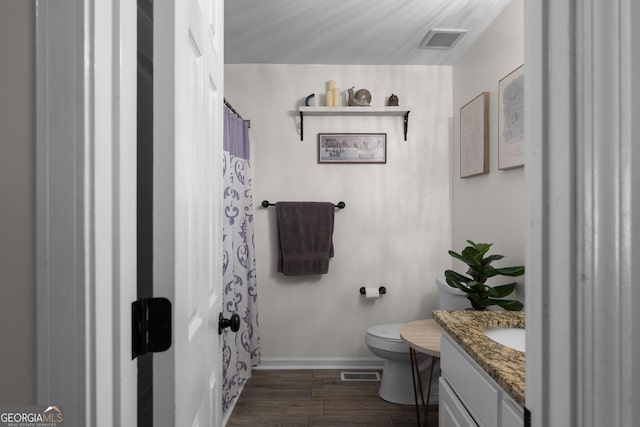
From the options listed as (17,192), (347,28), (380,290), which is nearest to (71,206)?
(17,192)

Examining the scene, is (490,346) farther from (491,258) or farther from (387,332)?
(387,332)

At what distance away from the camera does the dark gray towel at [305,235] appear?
2.66 metres

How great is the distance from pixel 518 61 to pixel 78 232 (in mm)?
2028

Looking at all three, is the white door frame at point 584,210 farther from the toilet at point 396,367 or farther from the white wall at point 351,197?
the white wall at point 351,197

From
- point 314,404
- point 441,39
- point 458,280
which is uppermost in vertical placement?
point 441,39

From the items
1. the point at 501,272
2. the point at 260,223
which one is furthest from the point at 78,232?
the point at 260,223

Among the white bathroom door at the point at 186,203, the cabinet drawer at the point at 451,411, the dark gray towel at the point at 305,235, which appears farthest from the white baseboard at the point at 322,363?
the white bathroom door at the point at 186,203

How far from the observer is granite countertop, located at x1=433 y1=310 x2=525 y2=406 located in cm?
85

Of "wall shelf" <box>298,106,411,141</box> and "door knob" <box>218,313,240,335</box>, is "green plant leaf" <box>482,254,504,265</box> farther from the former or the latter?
"door knob" <box>218,313,240,335</box>

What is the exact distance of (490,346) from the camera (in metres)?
1.06

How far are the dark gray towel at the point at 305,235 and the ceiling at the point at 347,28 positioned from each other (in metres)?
1.05

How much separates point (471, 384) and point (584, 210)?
863 millimetres

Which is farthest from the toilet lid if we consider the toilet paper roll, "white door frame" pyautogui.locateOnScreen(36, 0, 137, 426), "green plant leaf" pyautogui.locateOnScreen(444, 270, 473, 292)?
"white door frame" pyautogui.locateOnScreen(36, 0, 137, 426)

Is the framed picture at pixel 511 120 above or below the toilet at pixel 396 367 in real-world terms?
above
